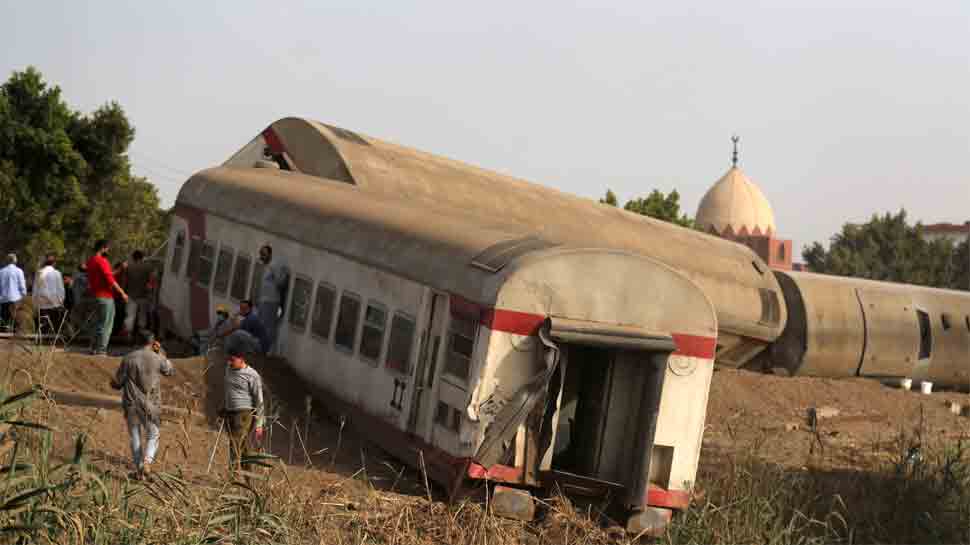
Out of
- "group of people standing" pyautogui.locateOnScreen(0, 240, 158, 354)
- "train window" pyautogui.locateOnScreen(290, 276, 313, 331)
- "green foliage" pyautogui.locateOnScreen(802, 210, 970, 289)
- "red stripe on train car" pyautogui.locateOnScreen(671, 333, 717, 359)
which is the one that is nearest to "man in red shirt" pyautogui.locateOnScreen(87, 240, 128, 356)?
"group of people standing" pyautogui.locateOnScreen(0, 240, 158, 354)

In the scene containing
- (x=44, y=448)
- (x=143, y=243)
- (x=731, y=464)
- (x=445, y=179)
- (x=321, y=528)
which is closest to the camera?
(x=44, y=448)

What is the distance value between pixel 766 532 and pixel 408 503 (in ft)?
12.4

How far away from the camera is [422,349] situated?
46.0 ft

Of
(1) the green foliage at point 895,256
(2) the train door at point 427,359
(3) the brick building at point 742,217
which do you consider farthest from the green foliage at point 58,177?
(1) the green foliage at point 895,256

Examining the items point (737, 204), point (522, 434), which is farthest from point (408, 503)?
point (737, 204)

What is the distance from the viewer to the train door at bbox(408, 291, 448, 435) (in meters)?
13.8

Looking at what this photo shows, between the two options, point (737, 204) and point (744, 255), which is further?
point (737, 204)

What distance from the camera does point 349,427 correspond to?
615 inches

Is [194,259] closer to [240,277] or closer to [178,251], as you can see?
[178,251]

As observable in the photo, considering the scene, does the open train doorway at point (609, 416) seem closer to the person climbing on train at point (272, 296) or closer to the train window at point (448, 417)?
the train window at point (448, 417)

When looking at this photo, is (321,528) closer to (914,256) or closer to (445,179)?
(445,179)

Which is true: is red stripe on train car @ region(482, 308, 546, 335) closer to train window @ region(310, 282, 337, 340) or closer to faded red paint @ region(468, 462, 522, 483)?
faded red paint @ region(468, 462, 522, 483)

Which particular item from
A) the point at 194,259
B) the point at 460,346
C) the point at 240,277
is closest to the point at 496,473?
the point at 460,346

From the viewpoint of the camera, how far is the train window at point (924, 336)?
1102 inches
